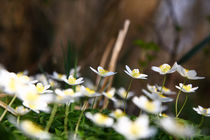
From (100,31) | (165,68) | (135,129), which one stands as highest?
(100,31)

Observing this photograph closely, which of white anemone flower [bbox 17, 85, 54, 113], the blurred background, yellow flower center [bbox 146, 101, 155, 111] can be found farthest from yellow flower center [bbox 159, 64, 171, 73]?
A: the blurred background

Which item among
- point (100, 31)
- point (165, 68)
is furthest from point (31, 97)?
point (100, 31)

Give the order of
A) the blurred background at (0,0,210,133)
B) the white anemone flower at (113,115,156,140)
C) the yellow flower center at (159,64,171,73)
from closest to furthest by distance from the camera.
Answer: the white anemone flower at (113,115,156,140) < the yellow flower center at (159,64,171,73) < the blurred background at (0,0,210,133)

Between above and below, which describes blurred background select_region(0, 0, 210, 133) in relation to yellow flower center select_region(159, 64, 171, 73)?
above

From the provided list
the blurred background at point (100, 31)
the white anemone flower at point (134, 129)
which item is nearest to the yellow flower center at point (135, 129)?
the white anemone flower at point (134, 129)

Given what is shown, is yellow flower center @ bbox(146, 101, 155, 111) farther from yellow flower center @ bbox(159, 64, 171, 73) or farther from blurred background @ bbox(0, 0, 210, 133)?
blurred background @ bbox(0, 0, 210, 133)

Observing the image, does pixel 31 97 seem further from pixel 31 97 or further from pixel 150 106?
pixel 150 106

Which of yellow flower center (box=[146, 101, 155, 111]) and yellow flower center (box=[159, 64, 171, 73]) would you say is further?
yellow flower center (box=[159, 64, 171, 73])

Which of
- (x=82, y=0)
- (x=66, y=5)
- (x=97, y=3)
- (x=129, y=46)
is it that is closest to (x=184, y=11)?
(x=129, y=46)

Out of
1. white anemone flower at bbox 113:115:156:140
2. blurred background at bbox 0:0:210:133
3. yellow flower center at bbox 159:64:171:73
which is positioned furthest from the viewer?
blurred background at bbox 0:0:210:133
